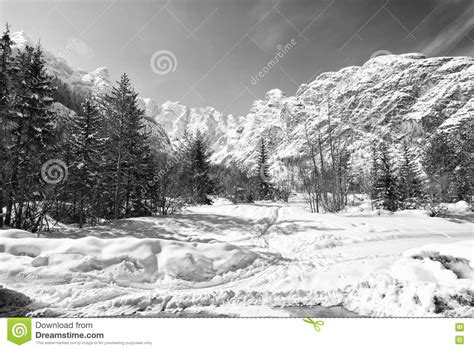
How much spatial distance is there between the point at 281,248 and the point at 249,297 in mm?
3511

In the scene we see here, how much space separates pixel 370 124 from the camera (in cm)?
19262

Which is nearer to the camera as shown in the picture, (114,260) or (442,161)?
(114,260)

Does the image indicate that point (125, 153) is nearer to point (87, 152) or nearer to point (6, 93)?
point (87, 152)

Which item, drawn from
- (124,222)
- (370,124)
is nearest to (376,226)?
(124,222)

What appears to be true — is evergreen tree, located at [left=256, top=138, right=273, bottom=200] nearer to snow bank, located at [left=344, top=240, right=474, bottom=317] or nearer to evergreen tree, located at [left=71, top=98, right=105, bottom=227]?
evergreen tree, located at [left=71, top=98, right=105, bottom=227]

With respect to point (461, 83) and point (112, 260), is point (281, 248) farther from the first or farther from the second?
point (461, 83)
